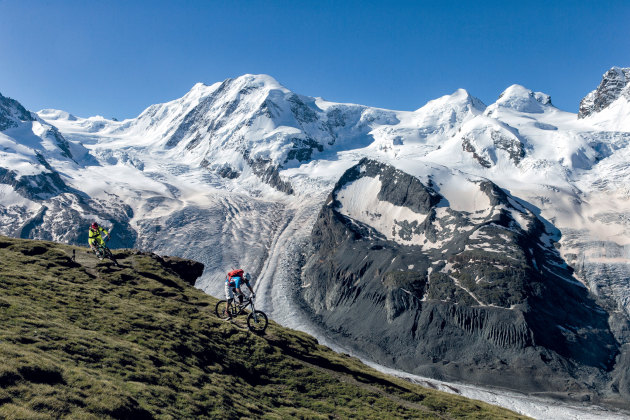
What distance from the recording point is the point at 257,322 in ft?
130

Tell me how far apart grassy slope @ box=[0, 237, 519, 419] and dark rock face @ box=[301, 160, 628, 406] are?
102 meters

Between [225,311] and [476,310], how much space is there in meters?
125

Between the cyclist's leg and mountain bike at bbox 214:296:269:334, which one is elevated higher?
the cyclist's leg

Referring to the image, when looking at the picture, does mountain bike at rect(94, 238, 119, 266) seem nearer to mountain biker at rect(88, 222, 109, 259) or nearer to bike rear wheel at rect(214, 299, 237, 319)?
mountain biker at rect(88, 222, 109, 259)

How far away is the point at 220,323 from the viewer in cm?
4022

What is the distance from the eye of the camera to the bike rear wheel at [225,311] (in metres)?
38.3

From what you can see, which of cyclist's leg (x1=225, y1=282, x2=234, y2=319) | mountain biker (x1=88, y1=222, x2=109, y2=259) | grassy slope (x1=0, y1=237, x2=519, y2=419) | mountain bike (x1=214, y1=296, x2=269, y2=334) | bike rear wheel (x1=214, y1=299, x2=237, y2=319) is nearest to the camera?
grassy slope (x1=0, y1=237, x2=519, y2=419)

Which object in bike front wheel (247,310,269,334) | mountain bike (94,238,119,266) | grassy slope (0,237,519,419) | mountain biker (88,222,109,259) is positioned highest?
mountain biker (88,222,109,259)

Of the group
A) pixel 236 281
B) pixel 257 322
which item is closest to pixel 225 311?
pixel 257 322

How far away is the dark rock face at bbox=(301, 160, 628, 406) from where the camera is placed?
13062 centimetres

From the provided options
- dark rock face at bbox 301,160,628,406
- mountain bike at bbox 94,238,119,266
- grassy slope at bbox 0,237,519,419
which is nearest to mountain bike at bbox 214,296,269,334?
grassy slope at bbox 0,237,519,419

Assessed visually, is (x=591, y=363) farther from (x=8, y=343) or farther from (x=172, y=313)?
(x=8, y=343)

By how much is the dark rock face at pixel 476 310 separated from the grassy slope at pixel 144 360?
334ft

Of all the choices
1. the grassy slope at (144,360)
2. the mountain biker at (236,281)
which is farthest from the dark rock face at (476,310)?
the mountain biker at (236,281)
